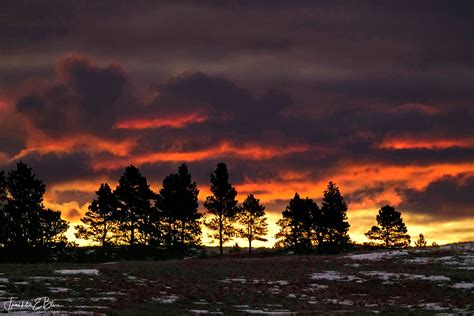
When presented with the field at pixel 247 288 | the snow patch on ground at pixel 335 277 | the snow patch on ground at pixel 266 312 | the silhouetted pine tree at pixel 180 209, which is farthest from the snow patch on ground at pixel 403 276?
the silhouetted pine tree at pixel 180 209

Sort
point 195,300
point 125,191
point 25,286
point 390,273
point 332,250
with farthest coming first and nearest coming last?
point 332,250
point 125,191
point 390,273
point 195,300
point 25,286

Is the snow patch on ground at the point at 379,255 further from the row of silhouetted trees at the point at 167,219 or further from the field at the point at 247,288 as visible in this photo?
the row of silhouetted trees at the point at 167,219

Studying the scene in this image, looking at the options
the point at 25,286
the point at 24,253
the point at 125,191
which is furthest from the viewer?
the point at 125,191

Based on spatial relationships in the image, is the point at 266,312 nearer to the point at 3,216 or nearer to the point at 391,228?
the point at 3,216

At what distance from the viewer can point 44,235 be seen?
274ft

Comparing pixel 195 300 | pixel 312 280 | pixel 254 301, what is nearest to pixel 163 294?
pixel 195 300

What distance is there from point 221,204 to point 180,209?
8094 millimetres

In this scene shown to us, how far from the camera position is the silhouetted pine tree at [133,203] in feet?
299

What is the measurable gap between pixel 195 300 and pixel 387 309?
1064cm

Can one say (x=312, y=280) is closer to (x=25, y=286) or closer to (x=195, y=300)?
(x=195, y=300)

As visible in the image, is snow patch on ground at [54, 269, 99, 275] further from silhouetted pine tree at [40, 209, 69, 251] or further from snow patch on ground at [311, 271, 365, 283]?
silhouetted pine tree at [40, 209, 69, 251]

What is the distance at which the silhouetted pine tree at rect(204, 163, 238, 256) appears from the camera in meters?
95.9

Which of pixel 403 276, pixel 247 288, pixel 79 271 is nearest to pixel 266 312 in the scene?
pixel 247 288

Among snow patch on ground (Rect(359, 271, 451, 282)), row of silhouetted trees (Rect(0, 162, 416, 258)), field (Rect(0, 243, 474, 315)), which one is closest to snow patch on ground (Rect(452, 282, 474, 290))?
field (Rect(0, 243, 474, 315))
